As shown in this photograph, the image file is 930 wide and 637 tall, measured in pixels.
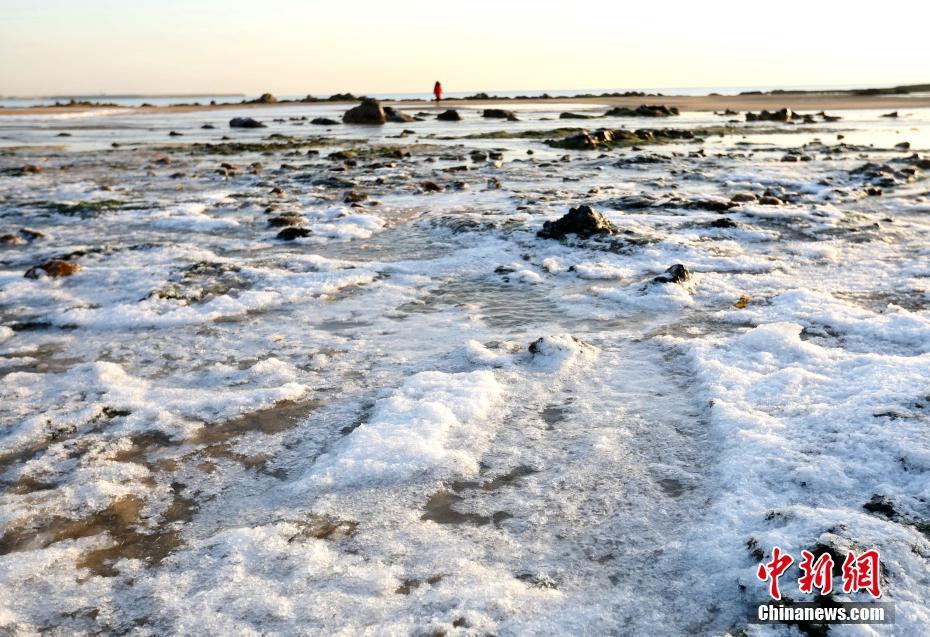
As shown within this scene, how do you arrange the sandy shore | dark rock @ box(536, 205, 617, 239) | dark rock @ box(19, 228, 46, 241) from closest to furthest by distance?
dark rock @ box(536, 205, 617, 239) → dark rock @ box(19, 228, 46, 241) → the sandy shore

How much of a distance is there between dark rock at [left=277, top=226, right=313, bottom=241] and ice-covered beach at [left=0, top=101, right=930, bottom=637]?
3cm

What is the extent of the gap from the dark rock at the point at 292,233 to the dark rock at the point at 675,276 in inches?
185

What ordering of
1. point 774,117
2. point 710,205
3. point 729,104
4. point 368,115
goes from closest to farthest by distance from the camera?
point 710,205
point 774,117
point 368,115
point 729,104

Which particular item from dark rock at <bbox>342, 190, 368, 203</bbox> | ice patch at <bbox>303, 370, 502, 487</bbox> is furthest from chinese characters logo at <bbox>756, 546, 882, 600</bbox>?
dark rock at <bbox>342, 190, 368, 203</bbox>

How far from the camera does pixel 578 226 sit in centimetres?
820

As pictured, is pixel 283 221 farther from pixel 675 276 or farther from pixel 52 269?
pixel 675 276

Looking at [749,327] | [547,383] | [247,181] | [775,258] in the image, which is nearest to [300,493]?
[547,383]

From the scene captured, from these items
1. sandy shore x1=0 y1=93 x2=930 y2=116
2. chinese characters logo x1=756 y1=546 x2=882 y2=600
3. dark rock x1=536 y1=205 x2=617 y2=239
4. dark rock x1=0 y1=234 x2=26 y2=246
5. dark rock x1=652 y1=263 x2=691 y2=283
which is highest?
sandy shore x1=0 y1=93 x2=930 y2=116

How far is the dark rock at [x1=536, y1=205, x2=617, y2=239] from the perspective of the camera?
820 centimetres

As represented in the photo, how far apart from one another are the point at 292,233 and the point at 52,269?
278cm

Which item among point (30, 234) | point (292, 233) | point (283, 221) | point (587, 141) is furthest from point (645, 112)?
point (30, 234)

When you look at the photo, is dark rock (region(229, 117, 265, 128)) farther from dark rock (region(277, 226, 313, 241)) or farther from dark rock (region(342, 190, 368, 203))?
dark rock (region(277, 226, 313, 241))

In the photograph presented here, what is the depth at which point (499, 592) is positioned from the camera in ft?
8.07

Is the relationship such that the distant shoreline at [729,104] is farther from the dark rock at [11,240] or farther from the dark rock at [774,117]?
the dark rock at [11,240]
